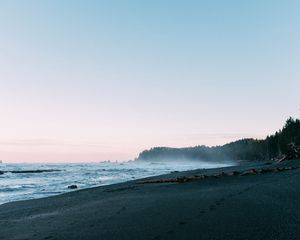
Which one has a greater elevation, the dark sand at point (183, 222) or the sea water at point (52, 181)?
the sea water at point (52, 181)

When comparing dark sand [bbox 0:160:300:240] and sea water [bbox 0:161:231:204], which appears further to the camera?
sea water [bbox 0:161:231:204]

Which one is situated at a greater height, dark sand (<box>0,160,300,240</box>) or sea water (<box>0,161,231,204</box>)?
sea water (<box>0,161,231,204</box>)

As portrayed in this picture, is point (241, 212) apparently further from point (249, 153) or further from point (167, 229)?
point (249, 153)

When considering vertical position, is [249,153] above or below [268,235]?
above

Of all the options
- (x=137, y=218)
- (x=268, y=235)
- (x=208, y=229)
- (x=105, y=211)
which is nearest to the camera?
(x=268, y=235)

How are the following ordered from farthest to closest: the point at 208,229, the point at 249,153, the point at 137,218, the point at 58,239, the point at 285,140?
the point at 249,153 < the point at 285,140 < the point at 137,218 < the point at 58,239 < the point at 208,229

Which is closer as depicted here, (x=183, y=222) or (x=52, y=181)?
(x=183, y=222)

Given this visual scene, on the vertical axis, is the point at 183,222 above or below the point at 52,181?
below

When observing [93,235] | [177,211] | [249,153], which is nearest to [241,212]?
[177,211]

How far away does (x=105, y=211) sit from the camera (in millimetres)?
14453

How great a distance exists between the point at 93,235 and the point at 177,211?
354 centimetres

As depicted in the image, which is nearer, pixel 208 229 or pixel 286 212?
pixel 208 229

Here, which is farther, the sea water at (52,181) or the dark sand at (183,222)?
the sea water at (52,181)

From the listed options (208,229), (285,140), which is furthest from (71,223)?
(285,140)
